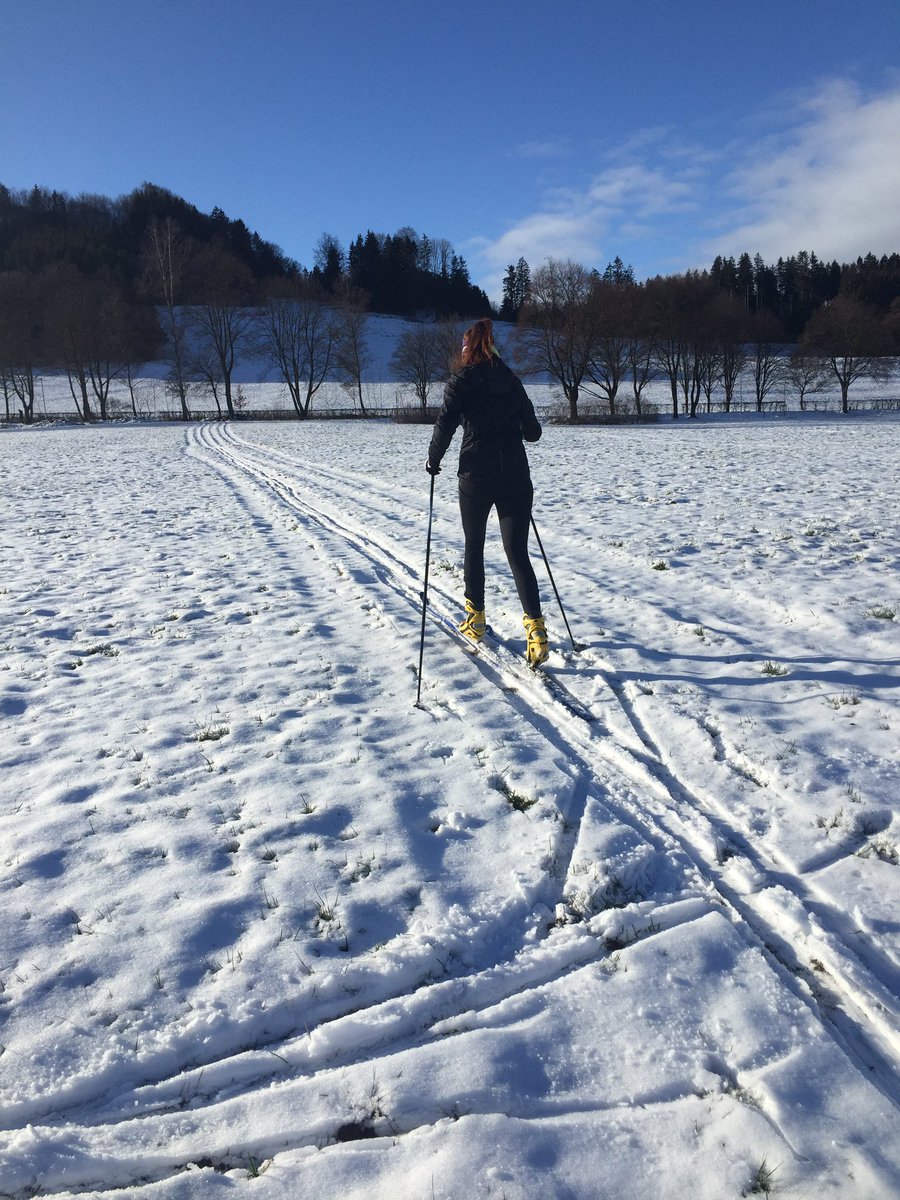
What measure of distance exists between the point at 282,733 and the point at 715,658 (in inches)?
136

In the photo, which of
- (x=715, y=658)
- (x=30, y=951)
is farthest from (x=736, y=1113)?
(x=715, y=658)

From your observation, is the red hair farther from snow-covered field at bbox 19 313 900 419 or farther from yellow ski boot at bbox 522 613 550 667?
snow-covered field at bbox 19 313 900 419

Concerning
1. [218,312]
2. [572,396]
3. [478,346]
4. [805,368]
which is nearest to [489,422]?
[478,346]

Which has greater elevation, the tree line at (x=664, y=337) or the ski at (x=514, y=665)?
the tree line at (x=664, y=337)

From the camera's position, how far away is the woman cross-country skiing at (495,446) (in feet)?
16.9

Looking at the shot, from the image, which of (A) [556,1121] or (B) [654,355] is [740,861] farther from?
(B) [654,355]

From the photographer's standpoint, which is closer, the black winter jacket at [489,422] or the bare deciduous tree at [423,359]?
the black winter jacket at [489,422]

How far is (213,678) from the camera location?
215 inches

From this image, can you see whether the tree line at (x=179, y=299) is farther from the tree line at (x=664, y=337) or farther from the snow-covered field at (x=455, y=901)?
the snow-covered field at (x=455, y=901)

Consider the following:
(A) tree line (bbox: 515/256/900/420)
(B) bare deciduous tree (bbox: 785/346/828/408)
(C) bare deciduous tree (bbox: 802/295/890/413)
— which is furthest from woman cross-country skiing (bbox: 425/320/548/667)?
(B) bare deciduous tree (bbox: 785/346/828/408)

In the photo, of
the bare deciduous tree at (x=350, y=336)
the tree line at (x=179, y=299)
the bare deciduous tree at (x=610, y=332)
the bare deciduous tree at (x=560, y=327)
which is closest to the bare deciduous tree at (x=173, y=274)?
the tree line at (x=179, y=299)

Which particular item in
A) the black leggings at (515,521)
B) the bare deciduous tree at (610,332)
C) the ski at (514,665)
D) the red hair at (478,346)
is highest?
the bare deciduous tree at (610,332)

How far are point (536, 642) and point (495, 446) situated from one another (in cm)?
160

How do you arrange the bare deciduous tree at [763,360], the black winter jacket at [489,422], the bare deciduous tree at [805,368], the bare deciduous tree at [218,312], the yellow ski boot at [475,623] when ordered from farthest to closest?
the bare deciduous tree at [218,312] → the bare deciduous tree at [763,360] → the bare deciduous tree at [805,368] → the yellow ski boot at [475,623] → the black winter jacket at [489,422]
